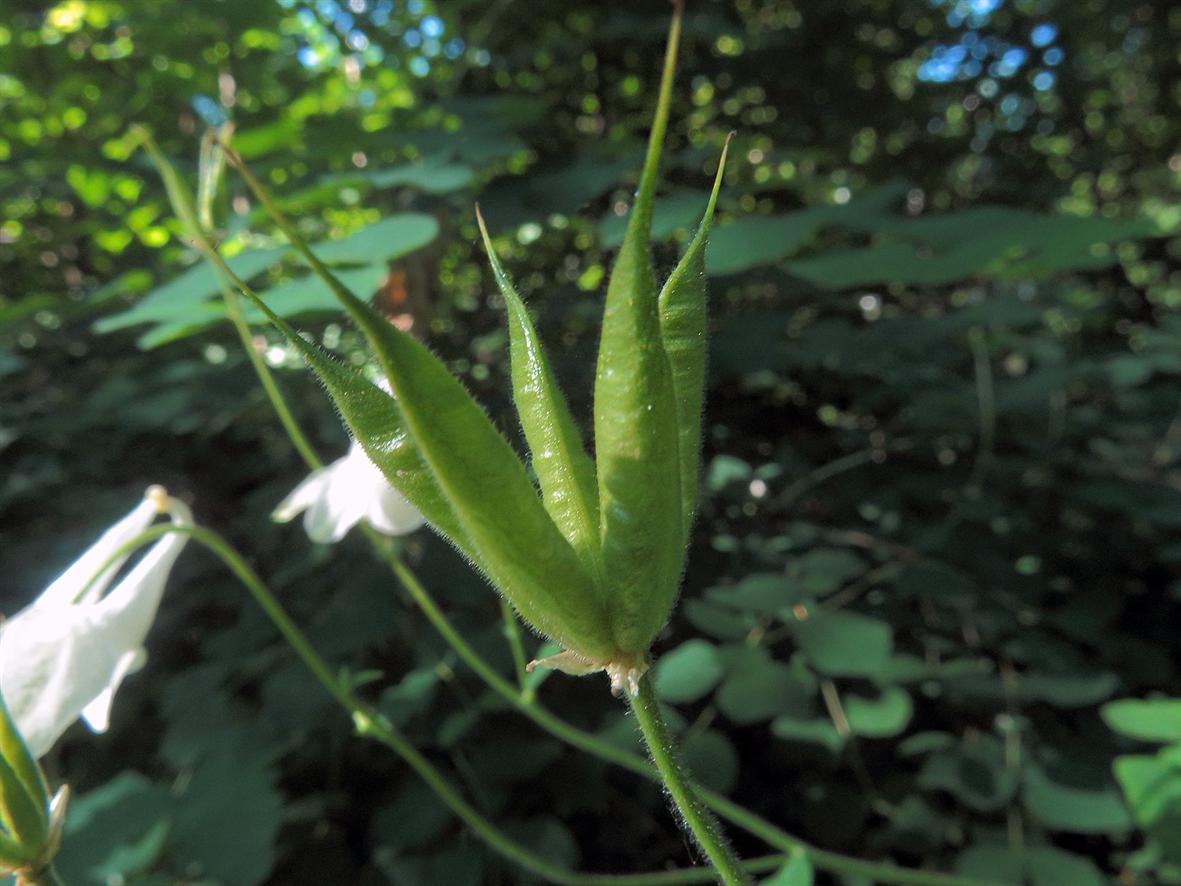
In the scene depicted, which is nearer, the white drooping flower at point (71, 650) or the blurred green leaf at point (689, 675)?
the white drooping flower at point (71, 650)

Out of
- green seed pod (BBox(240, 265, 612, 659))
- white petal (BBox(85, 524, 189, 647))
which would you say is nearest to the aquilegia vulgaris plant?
green seed pod (BBox(240, 265, 612, 659))

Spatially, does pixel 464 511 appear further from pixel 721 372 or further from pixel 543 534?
pixel 721 372

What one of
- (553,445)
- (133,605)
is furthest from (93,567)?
(553,445)

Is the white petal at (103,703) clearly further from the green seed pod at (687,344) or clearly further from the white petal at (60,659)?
the green seed pod at (687,344)

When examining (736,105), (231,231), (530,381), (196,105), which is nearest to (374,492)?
(530,381)

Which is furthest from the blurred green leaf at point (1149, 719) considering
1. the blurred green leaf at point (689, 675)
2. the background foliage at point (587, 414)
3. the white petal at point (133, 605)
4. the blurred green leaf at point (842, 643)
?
the white petal at point (133, 605)

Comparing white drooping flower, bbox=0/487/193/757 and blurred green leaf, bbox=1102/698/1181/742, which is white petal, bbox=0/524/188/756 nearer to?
white drooping flower, bbox=0/487/193/757

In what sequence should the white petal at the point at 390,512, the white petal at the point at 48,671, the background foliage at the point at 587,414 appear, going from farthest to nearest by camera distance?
the background foliage at the point at 587,414 < the white petal at the point at 390,512 < the white petal at the point at 48,671
